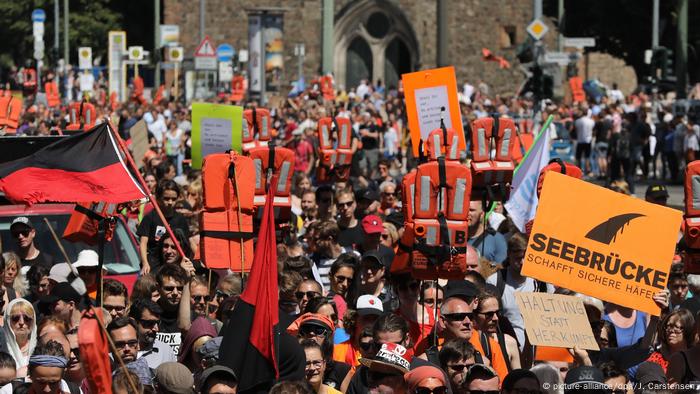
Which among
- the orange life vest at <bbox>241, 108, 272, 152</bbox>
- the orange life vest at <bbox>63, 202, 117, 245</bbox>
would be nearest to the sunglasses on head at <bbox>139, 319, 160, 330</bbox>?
the orange life vest at <bbox>63, 202, 117, 245</bbox>

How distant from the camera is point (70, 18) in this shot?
219ft

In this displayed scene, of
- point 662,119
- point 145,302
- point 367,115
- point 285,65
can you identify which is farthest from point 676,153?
point 285,65

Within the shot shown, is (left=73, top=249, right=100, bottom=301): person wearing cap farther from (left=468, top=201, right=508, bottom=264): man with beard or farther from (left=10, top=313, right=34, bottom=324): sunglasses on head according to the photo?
(left=468, top=201, right=508, bottom=264): man with beard

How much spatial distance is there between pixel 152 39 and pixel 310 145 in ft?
145

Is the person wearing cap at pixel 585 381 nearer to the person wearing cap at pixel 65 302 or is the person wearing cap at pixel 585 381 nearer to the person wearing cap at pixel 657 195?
the person wearing cap at pixel 65 302

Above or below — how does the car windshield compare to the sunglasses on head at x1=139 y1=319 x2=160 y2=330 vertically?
above

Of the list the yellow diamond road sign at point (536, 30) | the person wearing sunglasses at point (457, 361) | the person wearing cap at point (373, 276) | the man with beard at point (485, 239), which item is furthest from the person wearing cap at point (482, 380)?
the yellow diamond road sign at point (536, 30)

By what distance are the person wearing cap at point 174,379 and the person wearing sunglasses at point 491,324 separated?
2.00 m

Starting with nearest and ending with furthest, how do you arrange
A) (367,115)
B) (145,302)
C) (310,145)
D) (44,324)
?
1. (44,324)
2. (145,302)
3. (310,145)
4. (367,115)

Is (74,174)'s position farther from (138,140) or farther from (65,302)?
(138,140)

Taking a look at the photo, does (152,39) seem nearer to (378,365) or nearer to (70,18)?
(70,18)

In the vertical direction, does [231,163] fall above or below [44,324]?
above

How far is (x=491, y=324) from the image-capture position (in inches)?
390

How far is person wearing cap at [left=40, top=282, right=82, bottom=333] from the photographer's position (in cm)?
1095
